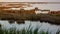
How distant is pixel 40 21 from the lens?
1336mm

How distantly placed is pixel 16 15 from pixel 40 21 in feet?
0.79

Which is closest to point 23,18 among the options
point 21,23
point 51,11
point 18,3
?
point 21,23

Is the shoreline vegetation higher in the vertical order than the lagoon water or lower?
higher

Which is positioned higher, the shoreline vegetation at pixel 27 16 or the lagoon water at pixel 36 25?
the shoreline vegetation at pixel 27 16

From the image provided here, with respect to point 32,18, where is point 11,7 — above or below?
above

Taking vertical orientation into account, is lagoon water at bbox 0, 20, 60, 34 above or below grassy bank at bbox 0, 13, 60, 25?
below

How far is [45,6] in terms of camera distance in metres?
1.35

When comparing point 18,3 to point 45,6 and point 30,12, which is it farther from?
point 45,6

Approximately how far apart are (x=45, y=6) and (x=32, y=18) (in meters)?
0.17

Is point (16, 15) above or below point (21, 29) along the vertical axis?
above

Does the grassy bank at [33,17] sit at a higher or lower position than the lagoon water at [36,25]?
higher

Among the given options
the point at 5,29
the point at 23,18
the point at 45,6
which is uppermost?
the point at 45,6

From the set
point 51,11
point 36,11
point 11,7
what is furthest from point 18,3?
point 51,11

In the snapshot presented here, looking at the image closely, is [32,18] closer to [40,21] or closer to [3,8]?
[40,21]
